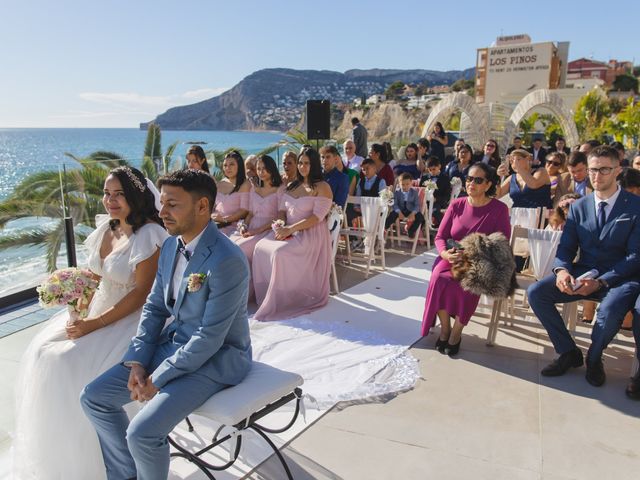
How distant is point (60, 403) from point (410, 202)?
20.0 feet

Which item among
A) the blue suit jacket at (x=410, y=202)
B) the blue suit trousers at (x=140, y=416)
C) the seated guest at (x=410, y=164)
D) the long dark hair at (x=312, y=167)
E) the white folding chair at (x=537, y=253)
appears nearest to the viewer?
the blue suit trousers at (x=140, y=416)

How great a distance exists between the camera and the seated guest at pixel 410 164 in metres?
9.23

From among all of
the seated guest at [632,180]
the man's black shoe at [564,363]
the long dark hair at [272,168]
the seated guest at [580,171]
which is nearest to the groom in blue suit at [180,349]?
the man's black shoe at [564,363]

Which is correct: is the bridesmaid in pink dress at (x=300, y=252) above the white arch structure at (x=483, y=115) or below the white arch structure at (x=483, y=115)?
below

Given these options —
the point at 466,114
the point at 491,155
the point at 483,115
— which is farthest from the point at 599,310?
the point at 483,115

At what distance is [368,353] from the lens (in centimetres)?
421

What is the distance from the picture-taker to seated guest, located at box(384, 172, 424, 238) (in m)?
7.83

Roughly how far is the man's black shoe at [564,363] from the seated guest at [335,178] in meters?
3.30

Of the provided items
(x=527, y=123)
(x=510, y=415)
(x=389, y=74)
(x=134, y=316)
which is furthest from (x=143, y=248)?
(x=389, y=74)

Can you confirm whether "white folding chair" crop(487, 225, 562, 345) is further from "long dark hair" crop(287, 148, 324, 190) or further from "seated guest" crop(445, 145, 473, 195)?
"seated guest" crop(445, 145, 473, 195)

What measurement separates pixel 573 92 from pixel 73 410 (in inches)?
2547

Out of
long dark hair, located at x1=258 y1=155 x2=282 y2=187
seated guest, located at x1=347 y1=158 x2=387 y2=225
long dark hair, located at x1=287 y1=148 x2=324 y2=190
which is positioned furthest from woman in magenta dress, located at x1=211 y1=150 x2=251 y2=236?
seated guest, located at x1=347 y1=158 x2=387 y2=225

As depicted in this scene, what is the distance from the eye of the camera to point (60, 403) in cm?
249

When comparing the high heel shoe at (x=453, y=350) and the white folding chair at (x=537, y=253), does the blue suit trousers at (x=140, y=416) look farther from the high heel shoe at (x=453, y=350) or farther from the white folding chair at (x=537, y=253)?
the white folding chair at (x=537, y=253)
